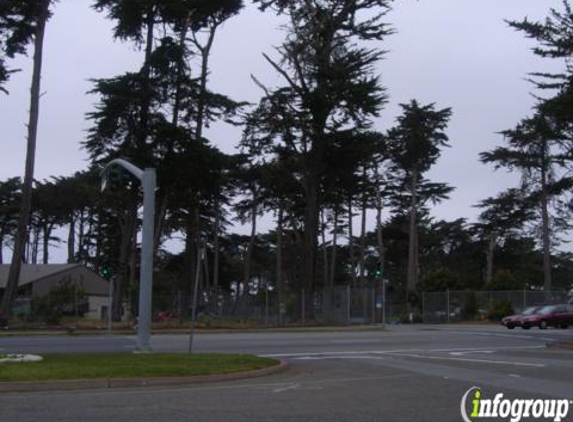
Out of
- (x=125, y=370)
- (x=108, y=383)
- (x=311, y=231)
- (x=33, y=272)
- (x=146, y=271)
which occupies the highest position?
(x=311, y=231)

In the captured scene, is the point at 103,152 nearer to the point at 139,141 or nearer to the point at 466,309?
the point at 139,141

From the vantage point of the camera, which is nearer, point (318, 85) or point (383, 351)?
point (383, 351)

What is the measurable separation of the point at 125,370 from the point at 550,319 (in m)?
34.4

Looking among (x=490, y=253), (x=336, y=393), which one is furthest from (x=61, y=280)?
(x=336, y=393)

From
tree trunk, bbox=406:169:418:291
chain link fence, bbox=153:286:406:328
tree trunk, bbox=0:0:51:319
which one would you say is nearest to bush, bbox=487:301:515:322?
chain link fence, bbox=153:286:406:328

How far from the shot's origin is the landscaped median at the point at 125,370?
14.6m

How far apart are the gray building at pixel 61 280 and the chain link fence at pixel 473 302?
27.8 m

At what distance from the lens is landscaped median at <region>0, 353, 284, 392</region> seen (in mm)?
14602

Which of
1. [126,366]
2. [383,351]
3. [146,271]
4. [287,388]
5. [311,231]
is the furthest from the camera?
[311,231]

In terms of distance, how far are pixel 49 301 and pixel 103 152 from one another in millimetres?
11306

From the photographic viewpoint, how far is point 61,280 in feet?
229

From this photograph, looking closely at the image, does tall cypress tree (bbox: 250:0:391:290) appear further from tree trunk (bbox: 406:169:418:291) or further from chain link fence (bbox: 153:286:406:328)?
tree trunk (bbox: 406:169:418:291)

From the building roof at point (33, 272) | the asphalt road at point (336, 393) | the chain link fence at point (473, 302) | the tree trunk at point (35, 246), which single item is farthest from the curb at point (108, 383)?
the tree trunk at point (35, 246)

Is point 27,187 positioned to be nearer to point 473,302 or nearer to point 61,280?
point 61,280
